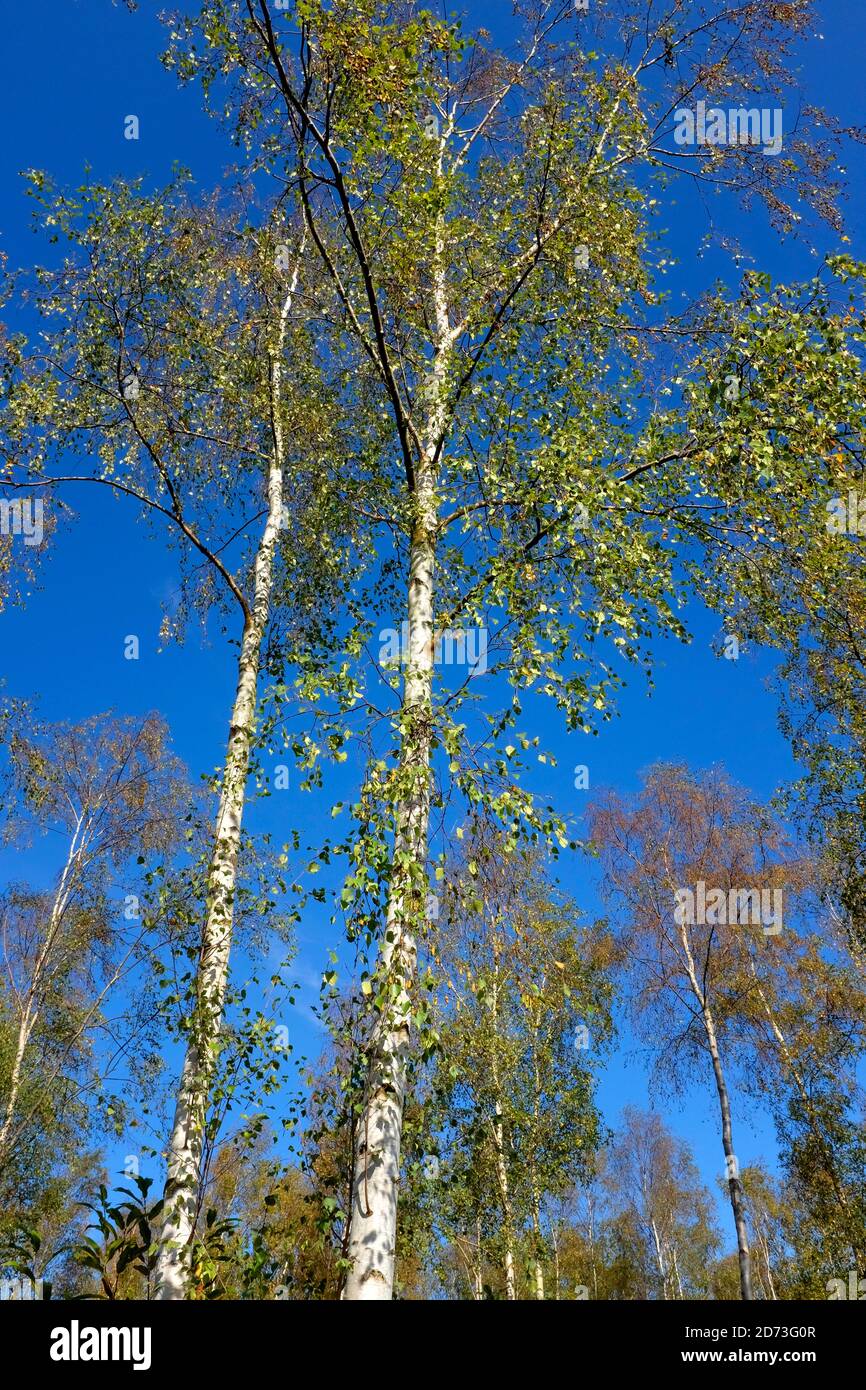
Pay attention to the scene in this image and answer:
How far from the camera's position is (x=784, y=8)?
25.9 feet

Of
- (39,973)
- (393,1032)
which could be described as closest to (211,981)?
(393,1032)

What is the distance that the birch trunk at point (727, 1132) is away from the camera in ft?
51.8

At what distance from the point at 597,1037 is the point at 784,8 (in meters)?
19.8

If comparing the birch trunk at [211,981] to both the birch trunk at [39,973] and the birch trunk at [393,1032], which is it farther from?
the birch trunk at [39,973]

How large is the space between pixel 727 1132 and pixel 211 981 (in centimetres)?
1375

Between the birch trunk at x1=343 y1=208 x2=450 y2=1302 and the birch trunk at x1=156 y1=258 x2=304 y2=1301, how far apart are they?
1703mm

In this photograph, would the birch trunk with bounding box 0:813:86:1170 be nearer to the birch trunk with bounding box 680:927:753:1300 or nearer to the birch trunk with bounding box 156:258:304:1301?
the birch trunk with bounding box 156:258:304:1301

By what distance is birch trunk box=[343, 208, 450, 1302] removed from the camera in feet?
15.1

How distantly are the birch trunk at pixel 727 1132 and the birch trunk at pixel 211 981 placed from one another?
38.1 feet

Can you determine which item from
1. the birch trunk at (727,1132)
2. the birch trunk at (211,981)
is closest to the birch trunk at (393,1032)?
the birch trunk at (211,981)

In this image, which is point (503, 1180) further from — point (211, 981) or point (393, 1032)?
point (393, 1032)

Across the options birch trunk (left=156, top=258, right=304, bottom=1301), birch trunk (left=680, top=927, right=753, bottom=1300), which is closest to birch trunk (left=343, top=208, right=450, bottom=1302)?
birch trunk (left=156, top=258, right=304, bottom=1301)
